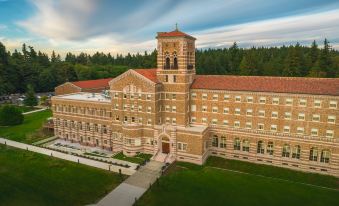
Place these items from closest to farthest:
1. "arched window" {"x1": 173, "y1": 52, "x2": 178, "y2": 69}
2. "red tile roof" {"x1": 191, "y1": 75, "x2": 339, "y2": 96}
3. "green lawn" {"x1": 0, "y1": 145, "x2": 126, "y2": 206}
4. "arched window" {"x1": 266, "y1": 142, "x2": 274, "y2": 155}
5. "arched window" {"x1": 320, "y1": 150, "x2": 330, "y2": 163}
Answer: "green lawn" {"x1": 0, "y1": 145, "x2": 126, "y2": 206} < "red tile roof" {"x1": 191, "y1": 75, "x2": 339, "y2": 96} < "arched window" {"x1": 320, "y1": 150, "x2": 330, "y2": 163} < "arched window" {"x1": 266, "y1": 142, "x2": 274, "y2": 155} < "arched window" {"x1": 173, "y1": 52, "x2": 178, "y2": 69}

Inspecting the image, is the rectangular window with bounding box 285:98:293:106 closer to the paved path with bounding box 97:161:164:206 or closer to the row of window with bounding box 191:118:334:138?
the row of window with bounding box 191:118:334:138

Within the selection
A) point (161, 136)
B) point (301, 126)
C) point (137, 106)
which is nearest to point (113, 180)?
point (161, 136)

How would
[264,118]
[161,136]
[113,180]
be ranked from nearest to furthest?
1. [113,180]
2. [264,118]
3. [161,136]

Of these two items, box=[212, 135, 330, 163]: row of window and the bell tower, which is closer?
box=[212, 135, 330, 163]: row of window

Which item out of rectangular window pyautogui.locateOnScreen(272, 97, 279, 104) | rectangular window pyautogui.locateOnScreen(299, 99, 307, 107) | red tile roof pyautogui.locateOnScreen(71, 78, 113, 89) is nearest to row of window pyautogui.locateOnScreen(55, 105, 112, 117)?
red tile roof pyautogui.locateOnScreen(71, 78, 113, 89)

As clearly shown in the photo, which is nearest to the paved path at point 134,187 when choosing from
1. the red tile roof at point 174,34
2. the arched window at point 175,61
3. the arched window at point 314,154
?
the arched window at point 175,61

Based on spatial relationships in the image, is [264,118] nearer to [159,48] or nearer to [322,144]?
[322,144]
